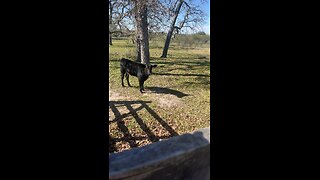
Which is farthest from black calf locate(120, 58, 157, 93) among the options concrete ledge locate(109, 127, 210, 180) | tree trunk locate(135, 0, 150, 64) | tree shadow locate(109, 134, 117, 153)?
concrete ledge locate(109, 127, 210, 180)

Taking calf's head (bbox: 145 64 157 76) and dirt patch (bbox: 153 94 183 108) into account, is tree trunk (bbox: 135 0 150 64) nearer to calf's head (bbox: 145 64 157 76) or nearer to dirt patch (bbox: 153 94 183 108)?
calf's head (bbox: 145 64 157 76)

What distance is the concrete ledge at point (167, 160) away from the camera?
4.60 feet

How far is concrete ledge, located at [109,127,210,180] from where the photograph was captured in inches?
55.2

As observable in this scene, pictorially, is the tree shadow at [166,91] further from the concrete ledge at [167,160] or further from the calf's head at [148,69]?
the concrete ledge at [167,160]

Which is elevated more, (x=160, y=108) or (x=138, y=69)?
(x=138, y=69)

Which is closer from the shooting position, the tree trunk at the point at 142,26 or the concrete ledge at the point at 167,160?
the concrete ledge at the point at 167,160

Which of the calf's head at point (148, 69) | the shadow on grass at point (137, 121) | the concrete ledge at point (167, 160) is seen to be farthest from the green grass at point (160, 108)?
the concrete ledge at point (167, 160)

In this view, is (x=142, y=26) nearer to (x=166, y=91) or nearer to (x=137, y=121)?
(x=166, y=91)

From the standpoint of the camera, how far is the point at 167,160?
5.07 ft

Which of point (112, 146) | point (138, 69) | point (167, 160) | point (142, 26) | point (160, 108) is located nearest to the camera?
point (167, 160)

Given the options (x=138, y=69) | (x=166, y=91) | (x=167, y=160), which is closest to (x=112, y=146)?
(x=167, y=160)

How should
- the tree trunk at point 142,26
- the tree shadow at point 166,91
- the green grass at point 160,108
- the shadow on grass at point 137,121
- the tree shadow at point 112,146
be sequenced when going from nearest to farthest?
the tree shadow at point 112,146, the shadow on grass at point 137,121, the green grass at point 160,108, the tree shadow at point 166,91, the tree trunk at point 142,26
